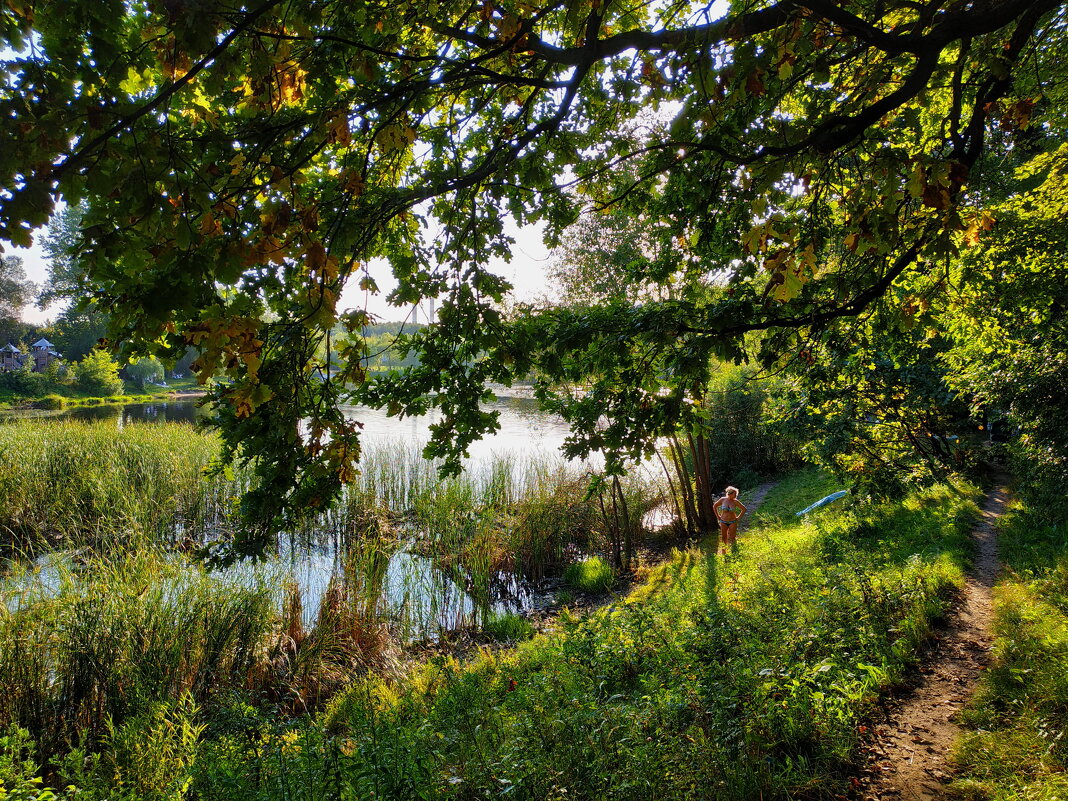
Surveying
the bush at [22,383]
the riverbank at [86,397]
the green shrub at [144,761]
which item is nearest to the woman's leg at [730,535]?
the green shrub at [144,761]

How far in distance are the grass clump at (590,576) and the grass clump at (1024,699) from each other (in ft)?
16.8

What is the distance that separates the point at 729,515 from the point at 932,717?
18.4ft

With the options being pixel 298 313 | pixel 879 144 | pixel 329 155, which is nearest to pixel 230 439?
pixel 298 313

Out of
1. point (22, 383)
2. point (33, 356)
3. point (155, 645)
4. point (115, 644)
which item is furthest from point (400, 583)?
point (33, 356)

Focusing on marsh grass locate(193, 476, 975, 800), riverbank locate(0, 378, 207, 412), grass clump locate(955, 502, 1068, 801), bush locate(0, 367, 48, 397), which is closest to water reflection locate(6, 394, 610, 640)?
marsh grass locate(193, 476, 975, 800)

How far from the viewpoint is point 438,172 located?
3.22 m

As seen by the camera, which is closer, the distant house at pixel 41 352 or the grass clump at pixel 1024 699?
the grass clump at pixel 1024 699

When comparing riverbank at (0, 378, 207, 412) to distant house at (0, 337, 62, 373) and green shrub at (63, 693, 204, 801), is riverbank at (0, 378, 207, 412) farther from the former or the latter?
green shrub at (63, 693, 204, 801)

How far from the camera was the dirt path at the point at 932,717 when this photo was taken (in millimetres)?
3170

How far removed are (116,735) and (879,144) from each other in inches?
281

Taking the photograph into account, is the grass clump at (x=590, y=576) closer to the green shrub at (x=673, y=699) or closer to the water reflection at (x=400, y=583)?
the water reflection at (x=400, y=583)

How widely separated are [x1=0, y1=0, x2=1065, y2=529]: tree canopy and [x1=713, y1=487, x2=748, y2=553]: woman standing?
549cm

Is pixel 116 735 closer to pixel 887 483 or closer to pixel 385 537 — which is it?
pixel 385 537

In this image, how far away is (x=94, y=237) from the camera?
5.82 feet
